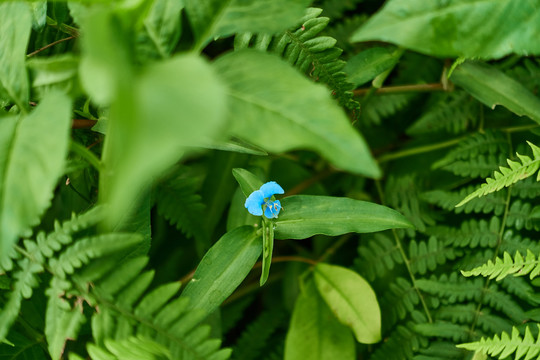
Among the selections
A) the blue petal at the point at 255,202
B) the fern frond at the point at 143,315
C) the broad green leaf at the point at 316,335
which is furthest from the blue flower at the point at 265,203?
the broad green leaf at the point at 316,335

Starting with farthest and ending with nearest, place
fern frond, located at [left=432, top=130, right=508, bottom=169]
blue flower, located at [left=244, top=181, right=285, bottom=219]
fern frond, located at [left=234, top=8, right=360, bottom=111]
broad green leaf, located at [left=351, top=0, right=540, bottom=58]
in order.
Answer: fern frond, located at [left=432, top=130, right=508, bottom=169], fern frond, located at [left=234, top=8, right=360, bottom=111], blue flower, located at [left=244, top=181, right=285, bottom=219], broad green leaf, located at [left=351, top=0, right=540, bottom=58]

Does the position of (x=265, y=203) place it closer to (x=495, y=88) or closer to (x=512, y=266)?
(x=512, y=266)

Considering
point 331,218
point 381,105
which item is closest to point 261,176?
point 331,218

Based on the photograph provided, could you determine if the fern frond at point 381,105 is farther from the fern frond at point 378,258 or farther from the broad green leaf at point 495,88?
the fern frond at point 378,258

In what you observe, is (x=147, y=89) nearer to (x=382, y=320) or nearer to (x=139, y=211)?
(x=139, y=211)

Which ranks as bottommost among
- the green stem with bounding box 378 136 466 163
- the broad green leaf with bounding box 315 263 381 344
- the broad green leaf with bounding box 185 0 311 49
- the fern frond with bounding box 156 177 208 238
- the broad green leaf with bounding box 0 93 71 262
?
the broad green leaf with bounding box 315 263 381 344

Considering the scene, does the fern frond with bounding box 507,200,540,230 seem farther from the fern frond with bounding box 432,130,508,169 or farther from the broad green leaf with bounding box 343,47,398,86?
the broad green leaf with bounding box 343,47,398,86

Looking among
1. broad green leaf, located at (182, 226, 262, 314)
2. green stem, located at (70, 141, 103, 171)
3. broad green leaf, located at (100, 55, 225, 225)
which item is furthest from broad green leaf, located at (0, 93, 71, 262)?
broad green leaf, located at (182, 226, 262, 314)
